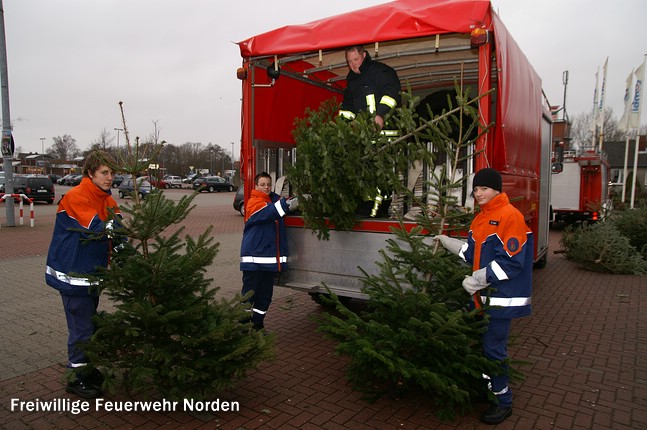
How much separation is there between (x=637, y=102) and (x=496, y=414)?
1544 centimetres

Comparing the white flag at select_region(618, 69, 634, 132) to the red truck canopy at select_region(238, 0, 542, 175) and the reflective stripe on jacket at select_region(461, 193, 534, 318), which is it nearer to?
the red truck canopy at select_region(238, 0, 542, 175)

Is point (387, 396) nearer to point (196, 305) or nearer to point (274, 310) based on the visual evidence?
point (196, 305)

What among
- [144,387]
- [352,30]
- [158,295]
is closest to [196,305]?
[158,295]

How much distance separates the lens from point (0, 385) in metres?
3.83

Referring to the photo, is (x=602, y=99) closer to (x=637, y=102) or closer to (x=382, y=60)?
(x=637, y=102)

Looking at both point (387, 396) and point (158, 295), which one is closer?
point (158, 295)

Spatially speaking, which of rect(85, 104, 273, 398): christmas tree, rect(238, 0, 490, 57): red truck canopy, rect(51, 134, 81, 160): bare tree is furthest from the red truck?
rect(51, 134, 81, 160): bare tree

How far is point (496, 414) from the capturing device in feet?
10.7

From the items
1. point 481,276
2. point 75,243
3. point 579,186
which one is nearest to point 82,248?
point 75,243

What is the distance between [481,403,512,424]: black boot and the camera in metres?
3.25

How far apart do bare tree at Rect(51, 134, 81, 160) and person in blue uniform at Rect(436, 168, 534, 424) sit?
103632 mm

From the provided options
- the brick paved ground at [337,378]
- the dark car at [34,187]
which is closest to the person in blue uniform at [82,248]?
the brick paved ground at [337,378]

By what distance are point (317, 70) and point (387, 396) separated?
408cm

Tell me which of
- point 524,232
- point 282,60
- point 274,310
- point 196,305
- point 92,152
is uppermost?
point 282,60
